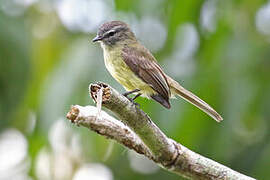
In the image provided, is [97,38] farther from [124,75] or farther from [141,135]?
[141,135]

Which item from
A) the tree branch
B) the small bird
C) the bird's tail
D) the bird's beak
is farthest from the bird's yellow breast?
the tree branch

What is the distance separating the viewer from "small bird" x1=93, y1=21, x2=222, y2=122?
171 inches

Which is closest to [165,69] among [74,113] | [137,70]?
[137,70]

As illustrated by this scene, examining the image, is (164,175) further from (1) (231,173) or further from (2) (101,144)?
(1) (231,173)

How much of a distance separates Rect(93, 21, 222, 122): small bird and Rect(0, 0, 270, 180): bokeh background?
0.09 m

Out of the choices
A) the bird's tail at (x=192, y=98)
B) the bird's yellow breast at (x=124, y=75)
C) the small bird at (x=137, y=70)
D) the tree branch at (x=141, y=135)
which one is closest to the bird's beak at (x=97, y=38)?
the small bird at (x=137, y=70)

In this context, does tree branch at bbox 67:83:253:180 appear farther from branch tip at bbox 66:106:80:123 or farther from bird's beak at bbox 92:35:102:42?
bird's beak at bbox 92:35:102:42

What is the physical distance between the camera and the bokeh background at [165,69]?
4430 millimetres

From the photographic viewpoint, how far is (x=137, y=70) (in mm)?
4480

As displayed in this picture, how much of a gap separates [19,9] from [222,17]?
1.80 m

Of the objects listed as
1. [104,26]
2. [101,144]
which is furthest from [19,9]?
[101,144]

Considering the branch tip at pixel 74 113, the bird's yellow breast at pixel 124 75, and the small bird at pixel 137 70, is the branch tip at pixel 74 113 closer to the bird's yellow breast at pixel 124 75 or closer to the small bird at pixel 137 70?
the small bird at pixel 137 70

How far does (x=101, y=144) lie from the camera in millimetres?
5266

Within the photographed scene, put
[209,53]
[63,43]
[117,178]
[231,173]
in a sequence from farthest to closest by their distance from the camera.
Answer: [117,178], [63,43], [209,53], [231,173]
